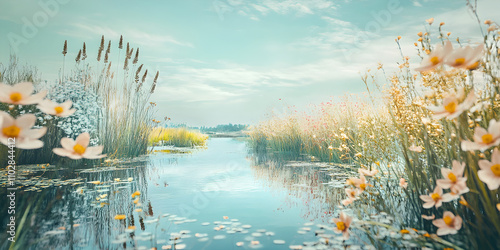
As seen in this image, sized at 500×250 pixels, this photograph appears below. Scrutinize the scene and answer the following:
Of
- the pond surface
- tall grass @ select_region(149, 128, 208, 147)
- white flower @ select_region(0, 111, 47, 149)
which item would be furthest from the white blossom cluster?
tall grass @ select_region(149, 128, 208, 147)

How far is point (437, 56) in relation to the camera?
1288 mm

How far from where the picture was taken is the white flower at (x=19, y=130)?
91 centimetres

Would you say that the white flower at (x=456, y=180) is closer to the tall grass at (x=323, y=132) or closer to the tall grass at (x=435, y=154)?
the tall grass at (x=435, y=154)

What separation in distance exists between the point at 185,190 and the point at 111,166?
8.03 ft

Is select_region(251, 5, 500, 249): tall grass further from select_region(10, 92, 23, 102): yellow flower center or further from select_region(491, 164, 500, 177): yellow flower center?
select_region(10, 92, 23, 102): yellow flower center

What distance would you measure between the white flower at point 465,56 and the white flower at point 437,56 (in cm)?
2

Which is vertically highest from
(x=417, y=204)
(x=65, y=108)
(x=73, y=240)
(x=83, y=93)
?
(x=83, y=93)

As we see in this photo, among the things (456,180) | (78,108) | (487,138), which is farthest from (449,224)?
(78,108)

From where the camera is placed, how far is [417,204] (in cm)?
219

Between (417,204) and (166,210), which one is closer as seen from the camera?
(417,204)

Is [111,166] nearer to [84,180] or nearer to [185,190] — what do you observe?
[84,180]

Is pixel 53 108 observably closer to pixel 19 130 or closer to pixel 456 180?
pixel 19 130

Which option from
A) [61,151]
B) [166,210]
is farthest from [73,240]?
[61,151]

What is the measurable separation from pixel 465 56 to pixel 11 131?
170 cm
